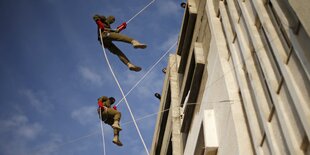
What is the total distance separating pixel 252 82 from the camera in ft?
16.0

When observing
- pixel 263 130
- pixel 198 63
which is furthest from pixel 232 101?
pixel 198 63

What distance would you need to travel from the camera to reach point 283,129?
3734mm

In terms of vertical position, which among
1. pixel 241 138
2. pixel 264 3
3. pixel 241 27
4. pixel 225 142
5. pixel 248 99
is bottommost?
pixel 225 142

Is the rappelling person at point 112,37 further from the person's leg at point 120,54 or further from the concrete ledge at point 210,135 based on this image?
the concrete ledge at point 210,135

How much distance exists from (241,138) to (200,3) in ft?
18.9

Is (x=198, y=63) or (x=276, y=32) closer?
(x=276, y=32)

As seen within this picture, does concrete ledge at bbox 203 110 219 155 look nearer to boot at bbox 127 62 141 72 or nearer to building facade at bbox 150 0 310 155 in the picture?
building facade at bbox 150 0 310 155

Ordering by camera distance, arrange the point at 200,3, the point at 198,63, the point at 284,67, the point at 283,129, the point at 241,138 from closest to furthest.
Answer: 1. the point at 283,129
2. the point at 284,67
3. the point at 241,138
4. the point at 198,63
5. the point at 200,3

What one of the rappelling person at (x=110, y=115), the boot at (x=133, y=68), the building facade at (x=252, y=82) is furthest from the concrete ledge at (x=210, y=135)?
the rappelling person at (x=110, y=115)

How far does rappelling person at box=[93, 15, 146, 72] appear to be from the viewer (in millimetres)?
9500

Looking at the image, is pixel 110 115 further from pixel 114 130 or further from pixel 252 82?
pixel 252 82

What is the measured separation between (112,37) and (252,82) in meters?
5.50

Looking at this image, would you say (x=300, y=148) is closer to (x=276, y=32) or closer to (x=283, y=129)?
(x=283, y=129)

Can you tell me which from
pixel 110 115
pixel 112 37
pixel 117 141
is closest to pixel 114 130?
pixel 117 141
